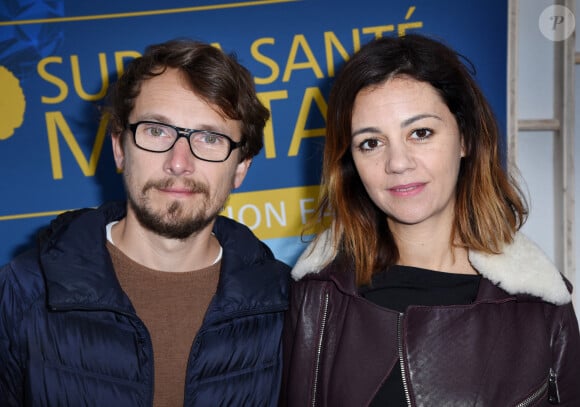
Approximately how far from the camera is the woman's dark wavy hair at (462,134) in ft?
5.92

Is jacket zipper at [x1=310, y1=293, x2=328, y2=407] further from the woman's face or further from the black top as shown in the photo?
the woman's face

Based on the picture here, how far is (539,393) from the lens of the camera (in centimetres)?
166

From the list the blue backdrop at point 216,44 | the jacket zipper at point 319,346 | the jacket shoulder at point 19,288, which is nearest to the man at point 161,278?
the jacket shoulder at point 19,288

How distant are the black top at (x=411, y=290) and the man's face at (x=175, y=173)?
1.99ft

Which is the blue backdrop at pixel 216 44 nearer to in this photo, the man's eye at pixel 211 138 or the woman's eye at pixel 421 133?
the man's eye at pixel 211 138

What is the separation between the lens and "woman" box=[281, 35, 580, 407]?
167cm

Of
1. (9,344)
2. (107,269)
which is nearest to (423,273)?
(107,269)

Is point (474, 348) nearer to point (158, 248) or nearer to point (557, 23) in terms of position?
point (158, 248)

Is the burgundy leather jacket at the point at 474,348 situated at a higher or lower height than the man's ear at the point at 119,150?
lower

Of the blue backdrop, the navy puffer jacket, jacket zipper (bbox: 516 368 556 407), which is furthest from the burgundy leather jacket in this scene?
the blue backdrop

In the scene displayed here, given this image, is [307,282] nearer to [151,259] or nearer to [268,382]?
[268,382]

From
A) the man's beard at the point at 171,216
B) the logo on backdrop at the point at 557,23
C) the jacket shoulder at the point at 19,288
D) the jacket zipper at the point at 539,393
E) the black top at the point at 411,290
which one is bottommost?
the jacket zipper at the point at 539,393

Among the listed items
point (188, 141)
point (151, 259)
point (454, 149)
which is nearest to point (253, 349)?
point (151, 259)

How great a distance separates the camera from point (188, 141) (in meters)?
1.96
